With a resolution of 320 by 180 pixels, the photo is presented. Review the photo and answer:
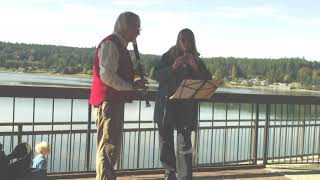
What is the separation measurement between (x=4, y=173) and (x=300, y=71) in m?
37.4

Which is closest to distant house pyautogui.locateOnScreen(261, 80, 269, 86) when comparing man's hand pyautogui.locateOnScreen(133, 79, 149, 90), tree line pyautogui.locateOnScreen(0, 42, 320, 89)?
tree line pyautogui.locateOnScreen(0, 42, 320, 89)

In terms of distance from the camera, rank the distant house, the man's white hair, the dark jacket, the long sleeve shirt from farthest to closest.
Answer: the distant house, the dark jacket, the man's white hair, the long sleeve shirt

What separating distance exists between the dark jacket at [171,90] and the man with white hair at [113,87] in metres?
0.56

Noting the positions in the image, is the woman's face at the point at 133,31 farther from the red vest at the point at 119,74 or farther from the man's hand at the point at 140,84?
the man's hand at the point at 140,84

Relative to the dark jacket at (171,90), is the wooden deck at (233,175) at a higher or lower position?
lower

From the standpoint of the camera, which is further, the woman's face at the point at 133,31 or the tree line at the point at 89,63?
the tree line at the point at 89,63

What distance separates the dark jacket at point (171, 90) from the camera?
488 centimetres

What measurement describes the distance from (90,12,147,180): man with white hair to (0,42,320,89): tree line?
44cm

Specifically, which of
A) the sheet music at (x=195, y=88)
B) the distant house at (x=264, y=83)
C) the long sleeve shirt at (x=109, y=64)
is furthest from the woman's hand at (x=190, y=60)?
the distant house at (x=264, y=83)

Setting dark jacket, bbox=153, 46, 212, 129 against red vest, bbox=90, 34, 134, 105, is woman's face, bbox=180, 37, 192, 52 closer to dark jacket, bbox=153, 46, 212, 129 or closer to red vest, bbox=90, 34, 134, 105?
dark jacket, bbox=153, 46, 212, 129

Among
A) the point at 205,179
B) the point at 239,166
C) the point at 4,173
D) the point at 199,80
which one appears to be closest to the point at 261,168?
the point at 239,166

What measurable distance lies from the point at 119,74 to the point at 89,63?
14.9 ft

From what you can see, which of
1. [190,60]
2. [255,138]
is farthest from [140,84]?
[255,138]

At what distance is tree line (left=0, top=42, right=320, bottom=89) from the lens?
14.8m
